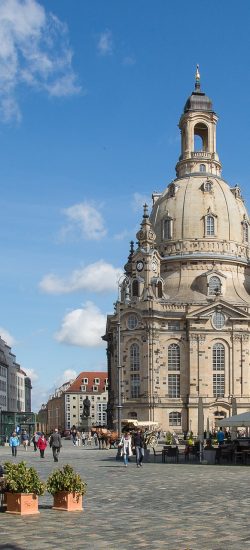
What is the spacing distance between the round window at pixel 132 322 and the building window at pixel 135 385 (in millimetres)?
5391

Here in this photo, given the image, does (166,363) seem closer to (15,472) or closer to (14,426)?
(14,426)

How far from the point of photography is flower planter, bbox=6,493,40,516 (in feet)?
60.8

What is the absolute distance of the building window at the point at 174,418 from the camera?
308ft

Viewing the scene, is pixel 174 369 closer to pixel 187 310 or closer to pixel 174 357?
pixel 174 357

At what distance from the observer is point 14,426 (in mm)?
79938

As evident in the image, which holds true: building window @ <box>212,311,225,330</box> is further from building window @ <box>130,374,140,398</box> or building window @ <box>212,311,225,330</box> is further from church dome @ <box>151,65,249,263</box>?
building window @ <box>130,374,140,398</box>

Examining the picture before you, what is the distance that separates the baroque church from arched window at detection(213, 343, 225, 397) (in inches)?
4.3

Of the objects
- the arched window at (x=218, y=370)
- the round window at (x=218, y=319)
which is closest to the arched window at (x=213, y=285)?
the round window at (x=218, y=319)

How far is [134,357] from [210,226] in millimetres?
17773

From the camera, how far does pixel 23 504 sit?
18578mm

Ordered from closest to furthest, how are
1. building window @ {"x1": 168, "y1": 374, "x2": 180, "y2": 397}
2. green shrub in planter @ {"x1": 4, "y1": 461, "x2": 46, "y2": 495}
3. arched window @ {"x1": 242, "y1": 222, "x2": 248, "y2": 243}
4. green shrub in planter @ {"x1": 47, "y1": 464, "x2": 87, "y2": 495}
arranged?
green shrub in planter @ {"x1": 4, "y1": 461, "x2": 46, "y2": 495}
green shrub in planter @ {"x1": 47, "y1": 464, "x2": 87, "y2": 495}
building window @ {"x1": 168, "y1": 374, "x2": 180, "y2": 397}
arched window @ {"x1": 242, "y1": 222, "x2": 248, "y2": 243}

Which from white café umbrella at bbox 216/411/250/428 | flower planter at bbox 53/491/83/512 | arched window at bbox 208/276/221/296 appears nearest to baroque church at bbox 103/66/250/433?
arched window at bbox 208/276/221/296

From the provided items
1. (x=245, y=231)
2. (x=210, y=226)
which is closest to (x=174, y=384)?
(x=210, y=226)

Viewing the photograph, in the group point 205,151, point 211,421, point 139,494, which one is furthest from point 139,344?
point 139,494
